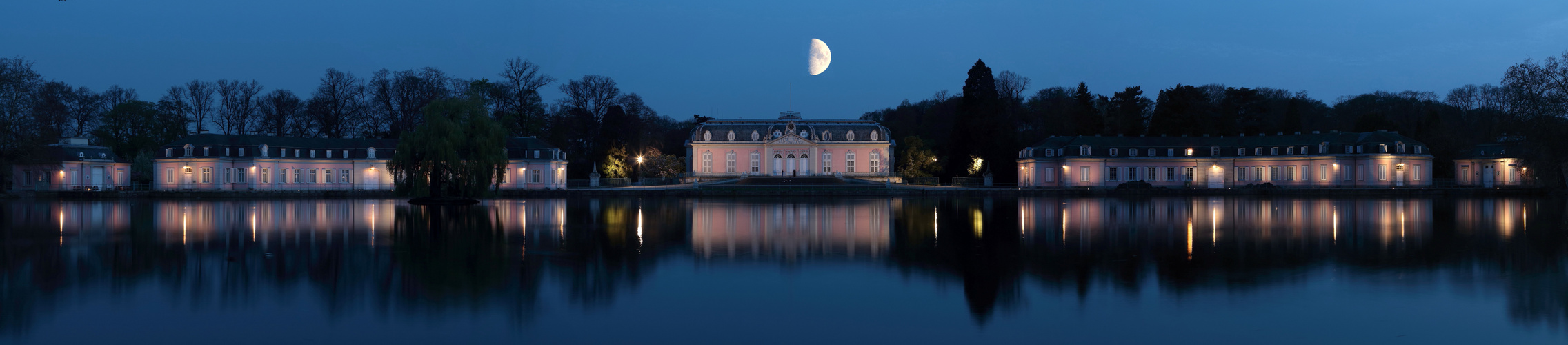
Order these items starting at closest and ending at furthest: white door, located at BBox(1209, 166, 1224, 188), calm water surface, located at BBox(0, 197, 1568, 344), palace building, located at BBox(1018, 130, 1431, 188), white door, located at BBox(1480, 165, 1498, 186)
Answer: calm water surface, located at BBox(0, 197, 1568, 344), palace building, located at BBox(1018, 130, 1431, 188), white door, located at BBox(1480, 165, 1498, 186), white door, located at BBox(1209, 166, 1224, 188)

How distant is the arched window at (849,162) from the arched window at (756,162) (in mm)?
5725

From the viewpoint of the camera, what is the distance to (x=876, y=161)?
2512 inches

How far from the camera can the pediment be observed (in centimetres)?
6309

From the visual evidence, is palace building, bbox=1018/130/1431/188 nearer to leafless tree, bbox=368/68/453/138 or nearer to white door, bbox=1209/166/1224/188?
white door, bbox=1209/166/1224/188

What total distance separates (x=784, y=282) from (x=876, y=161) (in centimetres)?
5255

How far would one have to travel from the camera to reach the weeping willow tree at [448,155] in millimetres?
35031

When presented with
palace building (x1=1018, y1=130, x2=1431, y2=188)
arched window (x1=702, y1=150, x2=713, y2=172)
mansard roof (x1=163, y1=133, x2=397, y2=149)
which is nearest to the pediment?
arched window (x1=702, y1=150, x2=713, y2=172)

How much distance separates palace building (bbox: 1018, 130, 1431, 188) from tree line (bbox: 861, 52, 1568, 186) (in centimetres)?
300

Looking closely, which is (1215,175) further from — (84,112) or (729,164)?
(84,112)

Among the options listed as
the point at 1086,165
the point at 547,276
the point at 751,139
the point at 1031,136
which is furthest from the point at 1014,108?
the point at 547,276

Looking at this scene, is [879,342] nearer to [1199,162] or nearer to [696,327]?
[696,327]

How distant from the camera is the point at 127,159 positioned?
197ft

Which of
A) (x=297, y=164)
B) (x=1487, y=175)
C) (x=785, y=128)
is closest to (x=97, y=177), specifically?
(x=297, y=164)

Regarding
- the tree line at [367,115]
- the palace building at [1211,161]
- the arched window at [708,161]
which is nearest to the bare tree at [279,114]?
the tree line at [367,115]
